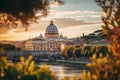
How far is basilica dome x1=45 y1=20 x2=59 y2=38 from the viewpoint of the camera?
180m

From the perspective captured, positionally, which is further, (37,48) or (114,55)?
(37,48)

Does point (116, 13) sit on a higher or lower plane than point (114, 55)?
higher

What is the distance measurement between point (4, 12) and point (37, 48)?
7487 inches

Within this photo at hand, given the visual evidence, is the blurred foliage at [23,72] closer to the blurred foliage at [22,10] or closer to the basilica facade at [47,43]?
the blurred foliage at [22,10]

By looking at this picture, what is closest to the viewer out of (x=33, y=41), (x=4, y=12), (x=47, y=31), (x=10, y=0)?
(x=10, y=0)

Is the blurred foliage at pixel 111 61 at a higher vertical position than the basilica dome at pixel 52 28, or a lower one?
lower

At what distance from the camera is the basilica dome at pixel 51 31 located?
589ft

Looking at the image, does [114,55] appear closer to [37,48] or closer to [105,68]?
[105,68]

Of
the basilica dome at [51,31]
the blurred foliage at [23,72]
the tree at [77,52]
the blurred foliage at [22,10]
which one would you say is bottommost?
the tree at [77,52]

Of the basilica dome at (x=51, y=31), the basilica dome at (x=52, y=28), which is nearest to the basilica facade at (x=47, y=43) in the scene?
the basilica dome at (x=51, y=31)

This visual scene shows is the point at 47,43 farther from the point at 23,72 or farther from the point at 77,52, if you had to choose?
the point at 23,72

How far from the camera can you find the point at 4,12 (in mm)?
6945

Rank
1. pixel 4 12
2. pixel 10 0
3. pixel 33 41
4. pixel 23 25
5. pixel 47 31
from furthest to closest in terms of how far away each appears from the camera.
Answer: pixel 33 41
pixel 47 31
pixel 23 25
pixel 4 12
pixel 10 0

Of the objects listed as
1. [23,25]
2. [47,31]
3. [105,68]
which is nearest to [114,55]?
[105,68]
